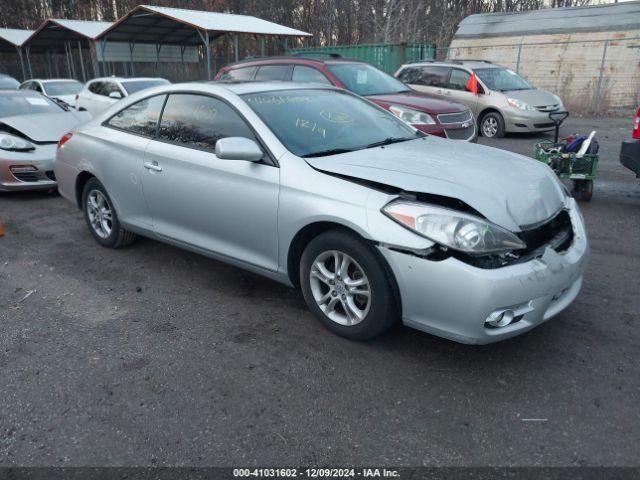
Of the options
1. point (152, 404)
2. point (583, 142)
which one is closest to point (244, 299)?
point (152, 404)

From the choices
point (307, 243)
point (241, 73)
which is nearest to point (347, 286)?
point (307, 243)

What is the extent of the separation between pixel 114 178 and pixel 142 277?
0.95m

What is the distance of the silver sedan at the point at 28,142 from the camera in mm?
6965

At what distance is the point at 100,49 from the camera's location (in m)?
22.5

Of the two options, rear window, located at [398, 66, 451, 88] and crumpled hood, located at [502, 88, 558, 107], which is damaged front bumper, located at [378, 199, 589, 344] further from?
rear window, located at [398, 66, 451, 88]

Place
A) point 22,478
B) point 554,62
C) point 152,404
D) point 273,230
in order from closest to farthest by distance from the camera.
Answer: point 22,478
point 152,404
point 273,230
point 554,62

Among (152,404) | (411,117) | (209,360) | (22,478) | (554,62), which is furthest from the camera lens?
(554,62)

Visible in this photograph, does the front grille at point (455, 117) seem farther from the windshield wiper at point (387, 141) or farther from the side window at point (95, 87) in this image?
the side window at point (95, 87)

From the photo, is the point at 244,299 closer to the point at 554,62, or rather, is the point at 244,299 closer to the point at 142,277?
the point at 142,277

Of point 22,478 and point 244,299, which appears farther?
point 244,299

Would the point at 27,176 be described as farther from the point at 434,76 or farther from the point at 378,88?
the point at 434,76

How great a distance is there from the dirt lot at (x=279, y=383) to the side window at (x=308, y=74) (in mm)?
4929

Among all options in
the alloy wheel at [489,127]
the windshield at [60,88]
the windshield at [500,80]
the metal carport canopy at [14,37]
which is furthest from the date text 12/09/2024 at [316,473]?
the metal carport canopy at [14,37]

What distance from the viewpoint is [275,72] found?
900 centimetres
